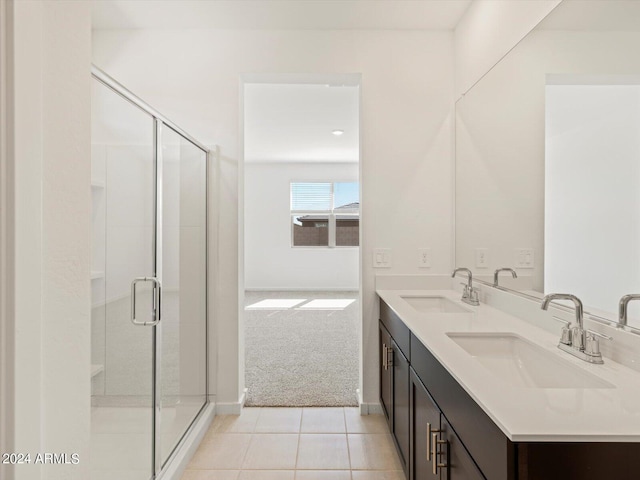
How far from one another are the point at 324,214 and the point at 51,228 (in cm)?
772

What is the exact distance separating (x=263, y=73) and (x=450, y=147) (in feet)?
4.50

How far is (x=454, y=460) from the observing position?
47.5 inches

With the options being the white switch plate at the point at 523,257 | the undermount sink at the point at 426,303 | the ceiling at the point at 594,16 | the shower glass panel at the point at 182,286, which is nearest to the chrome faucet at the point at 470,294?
the undermount sink at the point at 426,303

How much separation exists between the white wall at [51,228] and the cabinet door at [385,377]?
1.74m

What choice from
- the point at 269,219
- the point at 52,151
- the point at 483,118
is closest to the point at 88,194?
the point at 52,151

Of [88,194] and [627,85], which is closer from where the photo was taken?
[88,194]

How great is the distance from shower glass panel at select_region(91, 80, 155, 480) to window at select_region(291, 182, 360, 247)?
21.4ft

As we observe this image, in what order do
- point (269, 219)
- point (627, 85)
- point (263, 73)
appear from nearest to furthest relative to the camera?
point (627, 85), point (263, 73), point (269, 219)

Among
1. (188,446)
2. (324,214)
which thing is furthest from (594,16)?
(324,214)

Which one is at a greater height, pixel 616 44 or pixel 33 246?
pixel 616 44

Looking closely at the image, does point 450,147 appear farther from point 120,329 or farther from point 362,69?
point 120,329

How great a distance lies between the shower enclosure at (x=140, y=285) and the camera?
5.02ft

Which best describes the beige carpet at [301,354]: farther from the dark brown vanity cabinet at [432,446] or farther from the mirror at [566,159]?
the mirror at [566,159]

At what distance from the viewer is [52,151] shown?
755 mm
